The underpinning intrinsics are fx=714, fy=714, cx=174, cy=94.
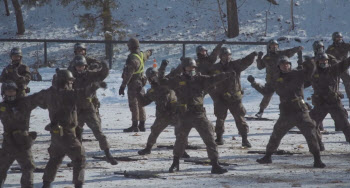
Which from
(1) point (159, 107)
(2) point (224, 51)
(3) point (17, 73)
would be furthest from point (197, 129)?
(3) point (17, 73)

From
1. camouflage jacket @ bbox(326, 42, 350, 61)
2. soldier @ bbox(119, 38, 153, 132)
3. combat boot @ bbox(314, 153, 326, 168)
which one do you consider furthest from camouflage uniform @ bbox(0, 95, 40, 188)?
camouflage jacket @ bbox(326, 42, 350, 61)

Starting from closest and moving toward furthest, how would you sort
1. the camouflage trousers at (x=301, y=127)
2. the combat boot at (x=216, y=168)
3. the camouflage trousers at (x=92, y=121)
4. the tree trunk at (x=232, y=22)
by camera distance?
1. the combat boot at (x=216, y=168)
2. the camouflage trousers at (x=301, y=127)
3. the camouflage trousers at (x=92, y=121)
4. the tree trunk at (x=232, y=22)

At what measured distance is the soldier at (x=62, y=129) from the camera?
932cm

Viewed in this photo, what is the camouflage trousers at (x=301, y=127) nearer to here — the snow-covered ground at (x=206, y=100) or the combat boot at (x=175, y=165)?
the snow-covered ground at (x=206, y=100)

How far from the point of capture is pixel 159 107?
1285 centimetres

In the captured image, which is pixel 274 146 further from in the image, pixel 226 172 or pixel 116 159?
pixel 116 159

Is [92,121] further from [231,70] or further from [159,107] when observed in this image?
[231,70]

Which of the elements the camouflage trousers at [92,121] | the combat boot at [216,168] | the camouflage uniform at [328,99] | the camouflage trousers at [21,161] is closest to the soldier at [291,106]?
the combat boot at [216,168]

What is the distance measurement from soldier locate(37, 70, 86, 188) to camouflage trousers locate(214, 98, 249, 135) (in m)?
4.75

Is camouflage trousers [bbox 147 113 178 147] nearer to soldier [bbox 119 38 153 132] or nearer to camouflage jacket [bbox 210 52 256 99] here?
camouflage jacket [bbox 210 52 256 99]

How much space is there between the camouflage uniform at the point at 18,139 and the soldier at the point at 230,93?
517 cm

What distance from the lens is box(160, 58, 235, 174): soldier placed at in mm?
10742

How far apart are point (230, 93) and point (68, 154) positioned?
5.16 meters

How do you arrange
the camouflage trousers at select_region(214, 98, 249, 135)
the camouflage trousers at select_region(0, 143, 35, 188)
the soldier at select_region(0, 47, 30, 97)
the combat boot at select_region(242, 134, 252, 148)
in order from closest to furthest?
1. the camouflage trousers at select_region(0, 143, 35, 188)
2. the combat boot at select_region(242, 134, 252, 148)
3. the camouflage trousers at select_region(214, 98, 249, 135)
4. the soldier at select_region(0, 47, 30, 97)
